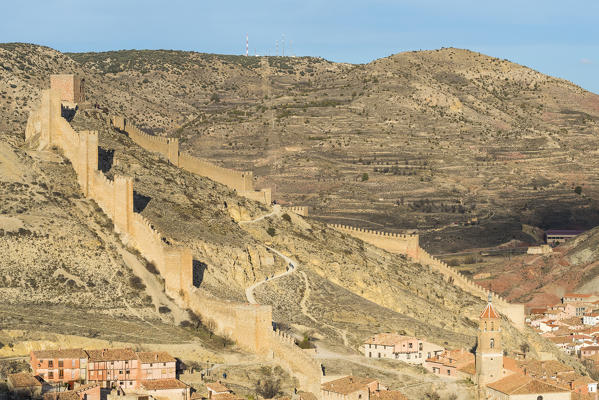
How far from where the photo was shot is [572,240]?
129000mm

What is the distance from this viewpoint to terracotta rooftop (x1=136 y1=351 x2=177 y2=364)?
55875 mm

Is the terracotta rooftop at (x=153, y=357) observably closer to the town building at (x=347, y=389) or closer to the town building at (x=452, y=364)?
the town building at (x=347, y=389)

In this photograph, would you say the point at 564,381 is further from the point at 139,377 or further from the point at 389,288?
the point at 139,377

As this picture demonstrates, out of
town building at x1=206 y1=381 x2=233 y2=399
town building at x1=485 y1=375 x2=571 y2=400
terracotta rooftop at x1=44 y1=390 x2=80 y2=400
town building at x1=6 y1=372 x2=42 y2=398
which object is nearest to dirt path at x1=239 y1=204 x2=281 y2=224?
town building at x1=485 y1=375 x2=571 y2=400

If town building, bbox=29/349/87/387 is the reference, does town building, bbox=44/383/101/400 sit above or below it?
below

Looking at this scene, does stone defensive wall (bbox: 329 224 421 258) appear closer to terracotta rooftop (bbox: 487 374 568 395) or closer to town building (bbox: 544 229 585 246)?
terracotta rooftop (bbox: 487 374 568 395)

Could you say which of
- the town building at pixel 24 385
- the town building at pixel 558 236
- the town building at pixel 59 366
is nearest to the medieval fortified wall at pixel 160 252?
the town building at pixel 59 366

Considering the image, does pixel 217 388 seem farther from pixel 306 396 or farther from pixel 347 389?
pixel 347 389

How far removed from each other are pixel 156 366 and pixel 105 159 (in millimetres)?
22680

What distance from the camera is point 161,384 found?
54656 millimetres

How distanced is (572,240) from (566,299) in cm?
1872

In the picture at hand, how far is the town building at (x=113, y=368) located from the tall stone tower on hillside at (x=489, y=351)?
15293 millimetres

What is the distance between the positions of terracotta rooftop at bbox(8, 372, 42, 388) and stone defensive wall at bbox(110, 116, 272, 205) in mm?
32496

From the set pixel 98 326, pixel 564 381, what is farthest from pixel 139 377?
pixel 564 381
